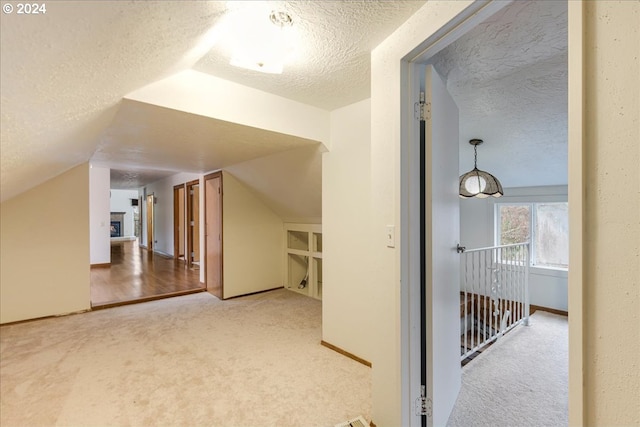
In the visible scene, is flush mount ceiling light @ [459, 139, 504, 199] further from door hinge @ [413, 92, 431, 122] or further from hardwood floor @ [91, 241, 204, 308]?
hardwood floor @ [91, 241, 204, 308]

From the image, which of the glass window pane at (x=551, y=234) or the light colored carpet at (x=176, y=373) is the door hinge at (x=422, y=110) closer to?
the light colored carpet at (x=176, y=373)

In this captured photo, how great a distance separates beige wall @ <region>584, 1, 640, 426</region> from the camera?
708 mm

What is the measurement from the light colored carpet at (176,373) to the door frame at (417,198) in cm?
66

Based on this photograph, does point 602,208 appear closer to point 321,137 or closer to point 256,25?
point 256,25

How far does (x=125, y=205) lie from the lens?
11375 millimetres

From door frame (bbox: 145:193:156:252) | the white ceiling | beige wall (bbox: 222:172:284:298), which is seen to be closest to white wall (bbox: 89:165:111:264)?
door frame (bbox: 145:193:156:252)

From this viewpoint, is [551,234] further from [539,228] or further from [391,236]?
[391,236]

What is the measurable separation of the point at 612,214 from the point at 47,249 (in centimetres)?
470

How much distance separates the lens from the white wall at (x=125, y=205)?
11.1m

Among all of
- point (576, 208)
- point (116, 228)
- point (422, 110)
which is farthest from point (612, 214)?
point (116, 228)

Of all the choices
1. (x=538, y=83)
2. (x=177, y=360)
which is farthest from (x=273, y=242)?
(x=538, y=83)

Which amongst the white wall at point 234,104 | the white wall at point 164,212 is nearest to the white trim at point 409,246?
the white wall at point 234,104

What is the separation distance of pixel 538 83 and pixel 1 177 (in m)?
3.31

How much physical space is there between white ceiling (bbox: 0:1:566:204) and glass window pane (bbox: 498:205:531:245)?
2.48 meters
